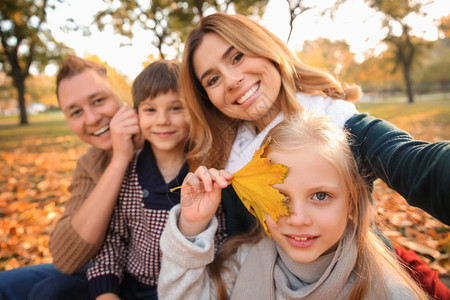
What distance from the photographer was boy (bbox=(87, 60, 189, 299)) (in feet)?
6.25

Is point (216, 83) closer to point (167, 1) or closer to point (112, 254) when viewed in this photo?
point (112, 254)

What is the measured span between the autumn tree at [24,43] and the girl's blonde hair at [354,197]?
17.9 meters

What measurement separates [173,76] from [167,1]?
14.1 m

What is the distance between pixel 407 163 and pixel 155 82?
5.04 feet

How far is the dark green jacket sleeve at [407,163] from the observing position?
1.01m

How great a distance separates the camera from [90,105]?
2195 millimetres

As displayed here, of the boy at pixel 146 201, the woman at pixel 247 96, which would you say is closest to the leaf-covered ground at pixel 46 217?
the woman at pixel 247 96

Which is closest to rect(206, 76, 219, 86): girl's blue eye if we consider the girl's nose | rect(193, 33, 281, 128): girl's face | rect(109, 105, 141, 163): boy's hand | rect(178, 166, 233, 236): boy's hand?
rect(193, 33, 281, 128): girl's face

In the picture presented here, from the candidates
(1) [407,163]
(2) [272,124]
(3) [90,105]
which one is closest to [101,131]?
(3) [90,105]

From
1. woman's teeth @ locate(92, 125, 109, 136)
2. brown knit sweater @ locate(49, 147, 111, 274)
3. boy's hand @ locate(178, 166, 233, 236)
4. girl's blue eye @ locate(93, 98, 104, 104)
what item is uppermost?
girl's blue eye @ locate(93, 98, 104, 104)

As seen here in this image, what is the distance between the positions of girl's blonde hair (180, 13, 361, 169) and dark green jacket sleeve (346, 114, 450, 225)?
17.9 inches

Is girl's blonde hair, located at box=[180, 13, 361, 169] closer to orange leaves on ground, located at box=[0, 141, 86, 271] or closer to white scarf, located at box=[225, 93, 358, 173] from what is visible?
white scarf, located at box=[225, 93, 358, 173]

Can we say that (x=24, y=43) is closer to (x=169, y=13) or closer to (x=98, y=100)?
(x=169, y=13)

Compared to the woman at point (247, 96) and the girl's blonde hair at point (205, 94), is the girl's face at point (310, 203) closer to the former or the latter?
the woman at point (247, 96)
